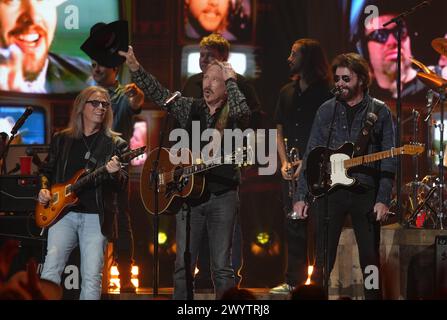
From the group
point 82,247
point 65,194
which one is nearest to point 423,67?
point 65,194

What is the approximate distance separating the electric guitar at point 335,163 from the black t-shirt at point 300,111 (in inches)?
51.9

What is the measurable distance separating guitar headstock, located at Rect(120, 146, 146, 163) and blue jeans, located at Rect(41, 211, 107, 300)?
1.76ft

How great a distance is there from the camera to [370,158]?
7.49 m

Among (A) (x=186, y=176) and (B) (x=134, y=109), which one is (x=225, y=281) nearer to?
(A) (x=186, y=176)

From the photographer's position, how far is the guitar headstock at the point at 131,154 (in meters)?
7.67

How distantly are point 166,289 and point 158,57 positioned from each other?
2.75 meters

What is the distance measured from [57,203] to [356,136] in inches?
105

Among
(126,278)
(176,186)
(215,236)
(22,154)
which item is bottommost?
(126,278)

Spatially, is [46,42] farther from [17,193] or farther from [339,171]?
[339,171]

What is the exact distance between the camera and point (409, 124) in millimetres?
10758

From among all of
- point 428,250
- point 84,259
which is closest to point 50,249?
point 84,259

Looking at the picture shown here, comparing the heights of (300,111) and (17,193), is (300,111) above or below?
above

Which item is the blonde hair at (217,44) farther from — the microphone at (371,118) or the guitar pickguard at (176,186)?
the microphone at (371,118)

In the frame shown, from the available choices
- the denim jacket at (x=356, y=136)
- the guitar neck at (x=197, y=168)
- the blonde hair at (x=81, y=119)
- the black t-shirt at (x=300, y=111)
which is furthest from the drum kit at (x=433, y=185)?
the blonde hair at (x=81, y=119)
